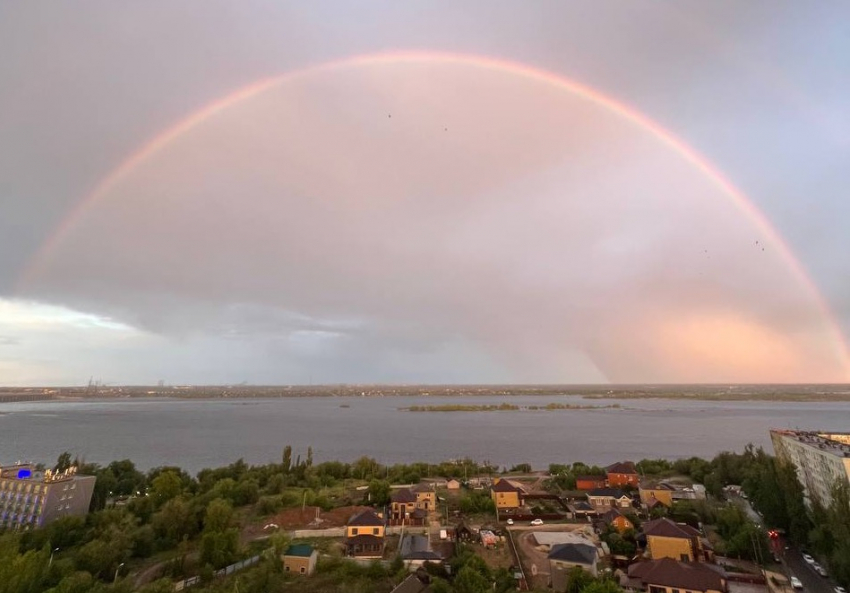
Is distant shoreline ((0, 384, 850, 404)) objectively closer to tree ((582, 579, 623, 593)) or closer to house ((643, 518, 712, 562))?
house ((643, 518, 712, 562))

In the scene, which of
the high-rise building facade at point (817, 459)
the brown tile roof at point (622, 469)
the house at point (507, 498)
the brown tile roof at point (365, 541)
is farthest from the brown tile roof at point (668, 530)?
the brown tile roof at point (622, 469)

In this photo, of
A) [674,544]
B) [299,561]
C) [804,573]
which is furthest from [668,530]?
[299,561]

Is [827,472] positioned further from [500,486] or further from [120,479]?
[120,479]

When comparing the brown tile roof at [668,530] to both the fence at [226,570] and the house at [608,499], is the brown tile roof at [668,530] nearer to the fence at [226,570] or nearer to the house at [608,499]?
the house at [608,499]

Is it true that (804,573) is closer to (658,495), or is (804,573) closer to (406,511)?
(658,495)

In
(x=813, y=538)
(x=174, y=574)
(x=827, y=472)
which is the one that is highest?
(x=827, y=472)

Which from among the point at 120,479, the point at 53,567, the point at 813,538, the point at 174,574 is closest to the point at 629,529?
the point at 813,538
